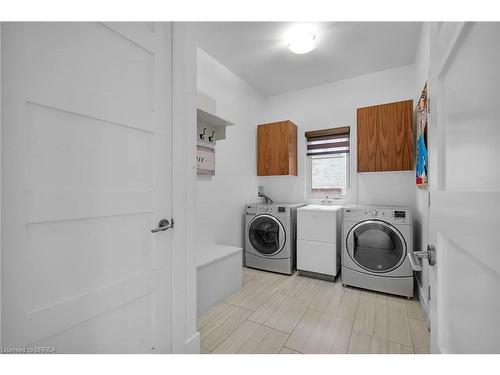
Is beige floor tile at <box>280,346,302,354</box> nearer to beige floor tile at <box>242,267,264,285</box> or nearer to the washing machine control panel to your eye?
beige floor tile at <box>242,267,264,285</box>

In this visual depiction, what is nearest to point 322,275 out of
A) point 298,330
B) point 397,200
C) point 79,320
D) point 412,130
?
point 298,330

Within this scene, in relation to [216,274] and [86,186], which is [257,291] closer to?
[216,274]

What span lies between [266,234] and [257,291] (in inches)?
30.5

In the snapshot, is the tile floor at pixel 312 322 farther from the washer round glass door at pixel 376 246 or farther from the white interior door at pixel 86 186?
the white interior door at pixel 86 186

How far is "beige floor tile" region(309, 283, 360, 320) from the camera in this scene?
6.23 ft

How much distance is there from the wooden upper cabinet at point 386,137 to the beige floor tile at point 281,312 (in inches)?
66.1

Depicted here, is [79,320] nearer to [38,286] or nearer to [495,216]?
[38,286]

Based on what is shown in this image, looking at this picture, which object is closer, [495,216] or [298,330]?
[495,216]

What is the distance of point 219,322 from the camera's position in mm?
1740

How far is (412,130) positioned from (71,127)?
288cm

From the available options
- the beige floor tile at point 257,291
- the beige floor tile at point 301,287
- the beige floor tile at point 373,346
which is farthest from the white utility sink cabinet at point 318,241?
the beige floor tile at point 373,346

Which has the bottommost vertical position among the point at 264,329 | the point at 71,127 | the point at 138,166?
the point at 264,329

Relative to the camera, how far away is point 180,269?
1260mm

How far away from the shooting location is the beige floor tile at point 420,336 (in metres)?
1.45
